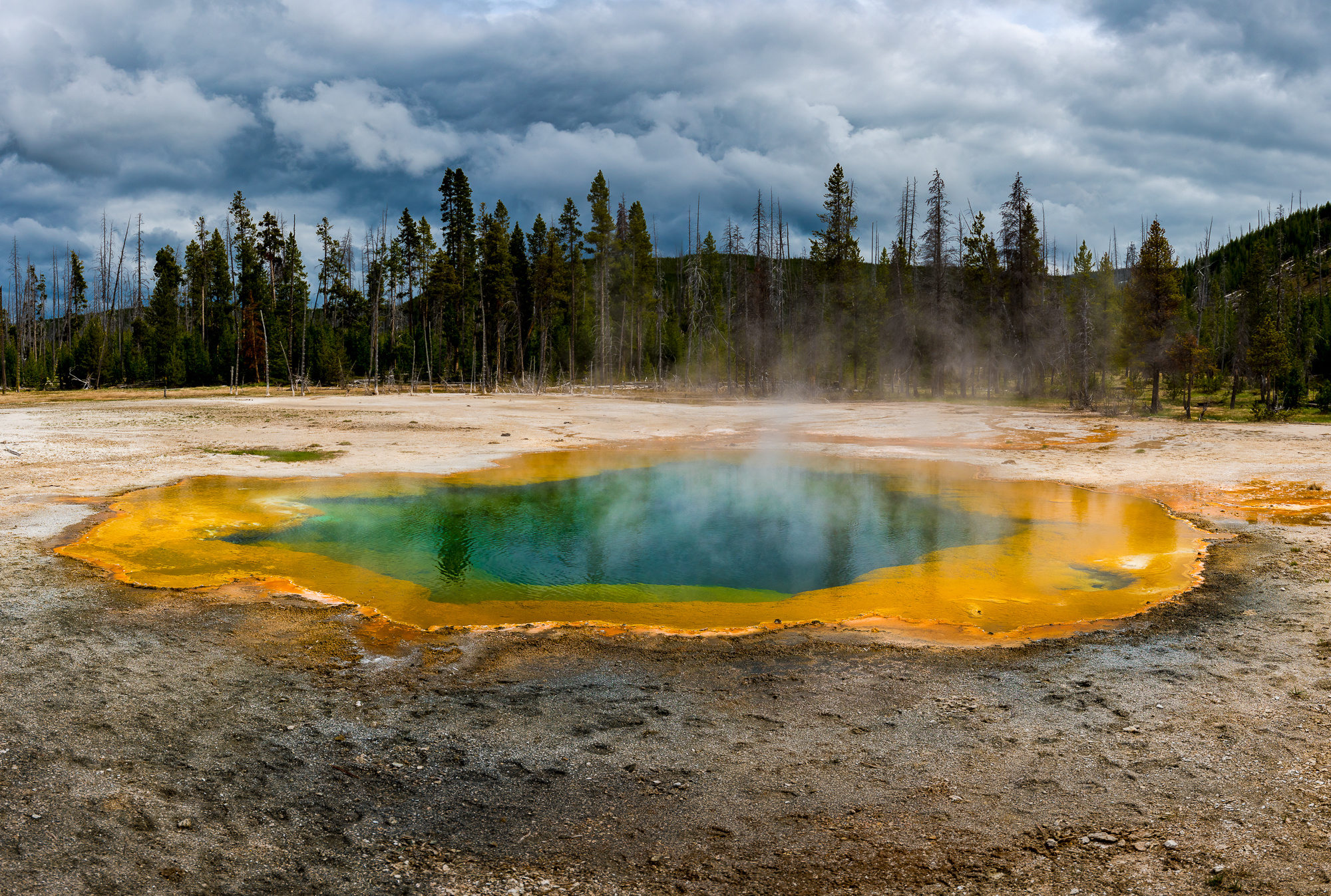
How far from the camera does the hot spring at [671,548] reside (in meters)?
8.82

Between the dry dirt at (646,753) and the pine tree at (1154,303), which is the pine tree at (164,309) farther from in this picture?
the pine tree at (1154,303)

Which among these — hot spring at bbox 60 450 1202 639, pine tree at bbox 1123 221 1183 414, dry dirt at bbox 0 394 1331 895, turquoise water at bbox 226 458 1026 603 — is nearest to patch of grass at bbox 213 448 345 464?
hot spring at bbox 60 450 1202 639

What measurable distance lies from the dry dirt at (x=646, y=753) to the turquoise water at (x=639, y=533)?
96.3 inches

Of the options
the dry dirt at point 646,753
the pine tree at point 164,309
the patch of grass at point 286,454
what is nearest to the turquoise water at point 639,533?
the dry dirt at point 646,753

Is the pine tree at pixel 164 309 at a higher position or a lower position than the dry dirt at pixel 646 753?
higher

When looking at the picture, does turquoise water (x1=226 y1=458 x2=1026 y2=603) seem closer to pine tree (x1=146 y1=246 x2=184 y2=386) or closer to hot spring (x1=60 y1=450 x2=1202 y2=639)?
hot spring (x1=60 y1=450 x2=1202 y2=639)

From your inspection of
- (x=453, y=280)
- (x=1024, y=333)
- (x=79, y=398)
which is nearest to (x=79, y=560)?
(x=79, y=398)

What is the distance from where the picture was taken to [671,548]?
39.3ft

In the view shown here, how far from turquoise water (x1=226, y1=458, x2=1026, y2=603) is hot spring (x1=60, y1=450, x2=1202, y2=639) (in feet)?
0.18

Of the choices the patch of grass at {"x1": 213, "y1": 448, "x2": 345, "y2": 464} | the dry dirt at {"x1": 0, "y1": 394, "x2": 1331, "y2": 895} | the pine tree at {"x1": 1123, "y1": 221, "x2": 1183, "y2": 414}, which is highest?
the pine tree at {"x1": 1123, "y1": 221, "x2": 1183, "y2": 414}

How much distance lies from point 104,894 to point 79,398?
4685 cm

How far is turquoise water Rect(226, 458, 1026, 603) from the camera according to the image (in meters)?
10.4

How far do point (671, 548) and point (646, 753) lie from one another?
6978mm

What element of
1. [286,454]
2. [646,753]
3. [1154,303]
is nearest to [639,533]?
[646,753]
